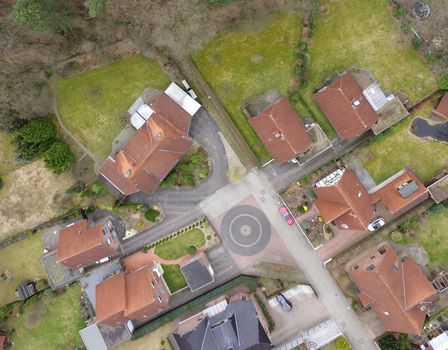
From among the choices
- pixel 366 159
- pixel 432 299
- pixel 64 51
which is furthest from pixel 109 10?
pixel 432 299

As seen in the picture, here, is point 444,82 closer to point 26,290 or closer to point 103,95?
point 103,95

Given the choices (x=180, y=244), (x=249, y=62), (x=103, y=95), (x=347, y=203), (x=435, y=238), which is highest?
(x=103, y=95)

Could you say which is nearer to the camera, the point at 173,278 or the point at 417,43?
the point at 417,43

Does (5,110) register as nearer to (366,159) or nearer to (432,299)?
(366,159)

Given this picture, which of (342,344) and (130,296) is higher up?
(130,296)

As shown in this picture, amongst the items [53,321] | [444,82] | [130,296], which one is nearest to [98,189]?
[130,296]

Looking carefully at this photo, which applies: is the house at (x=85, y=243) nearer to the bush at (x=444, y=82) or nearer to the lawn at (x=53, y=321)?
the lawn at (x=53, y=321)

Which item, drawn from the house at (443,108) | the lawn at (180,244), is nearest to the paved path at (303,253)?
the lawn at (180,244)
